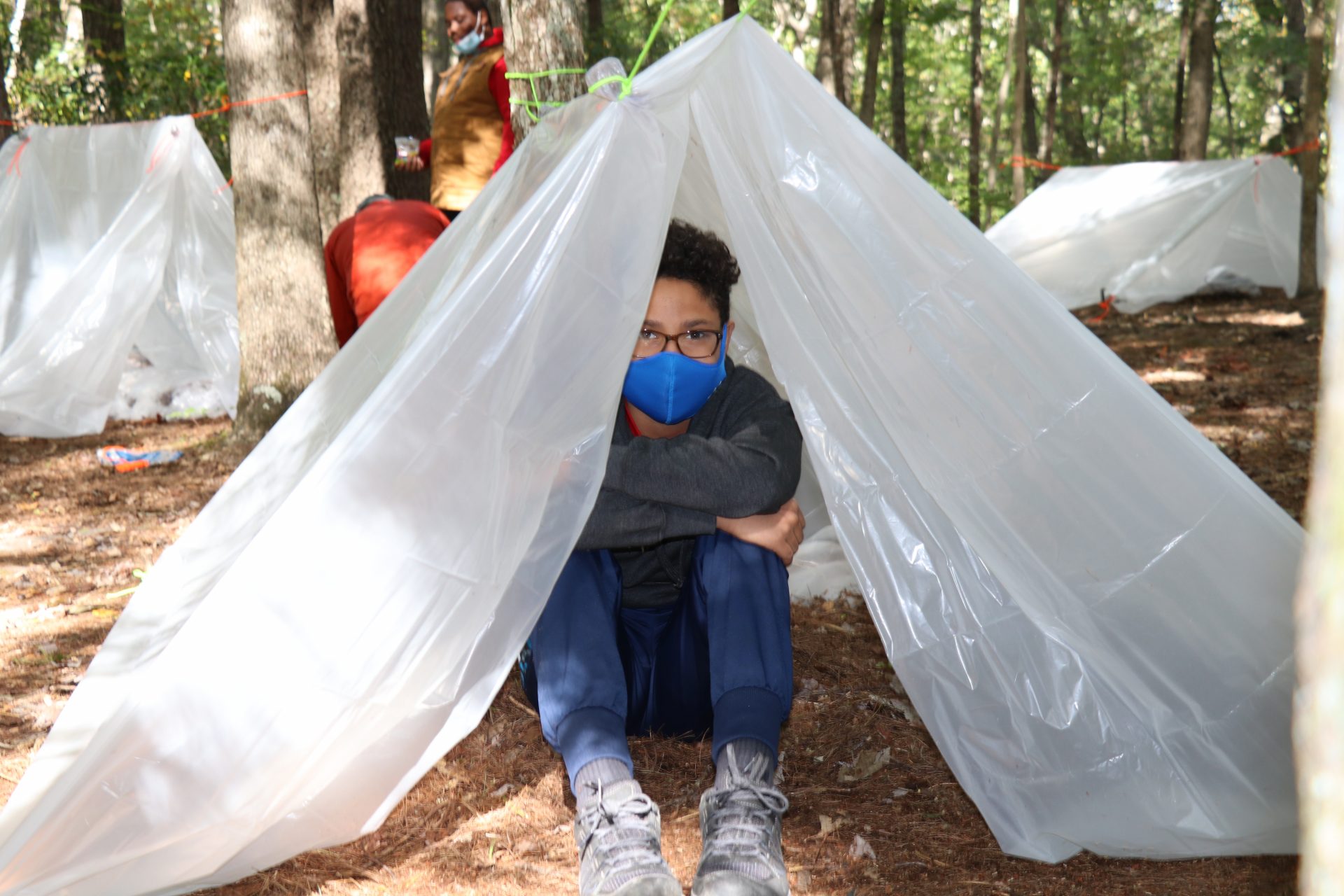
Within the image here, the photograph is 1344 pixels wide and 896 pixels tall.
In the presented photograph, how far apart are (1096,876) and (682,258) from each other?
138 cm

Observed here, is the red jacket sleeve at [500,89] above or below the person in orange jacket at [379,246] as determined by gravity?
above

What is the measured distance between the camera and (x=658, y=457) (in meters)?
2.14

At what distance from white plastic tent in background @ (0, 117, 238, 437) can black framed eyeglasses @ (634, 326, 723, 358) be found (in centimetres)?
483

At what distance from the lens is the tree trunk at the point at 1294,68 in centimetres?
1012

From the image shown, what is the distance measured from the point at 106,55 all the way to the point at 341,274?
6.69 m

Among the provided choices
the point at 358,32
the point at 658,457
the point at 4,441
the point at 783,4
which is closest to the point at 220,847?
the point at 658,457

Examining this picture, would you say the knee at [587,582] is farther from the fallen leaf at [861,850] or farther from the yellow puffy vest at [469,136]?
the yellow puffy vest at [469,136]

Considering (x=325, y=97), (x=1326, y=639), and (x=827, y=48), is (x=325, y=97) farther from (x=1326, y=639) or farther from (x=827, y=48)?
(x=1326, y=639)

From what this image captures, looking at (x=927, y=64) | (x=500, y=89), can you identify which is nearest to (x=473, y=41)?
(x=500, y=89)

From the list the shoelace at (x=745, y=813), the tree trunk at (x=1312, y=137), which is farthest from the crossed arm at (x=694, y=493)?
the tree trunk at (x=1312, y=137)

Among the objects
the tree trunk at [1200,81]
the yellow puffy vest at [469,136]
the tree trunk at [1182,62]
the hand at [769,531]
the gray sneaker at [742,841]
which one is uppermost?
the tree trunk at [1182,62]

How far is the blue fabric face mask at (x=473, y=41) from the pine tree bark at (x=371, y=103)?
1650mm

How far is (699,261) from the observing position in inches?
89.8

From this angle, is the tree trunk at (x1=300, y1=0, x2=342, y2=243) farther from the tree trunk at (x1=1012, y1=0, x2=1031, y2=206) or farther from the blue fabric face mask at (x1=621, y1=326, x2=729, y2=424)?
the tree trunk at (x1=1012, y1=0, x2=1031, y2=206)
